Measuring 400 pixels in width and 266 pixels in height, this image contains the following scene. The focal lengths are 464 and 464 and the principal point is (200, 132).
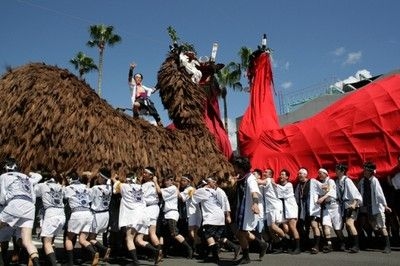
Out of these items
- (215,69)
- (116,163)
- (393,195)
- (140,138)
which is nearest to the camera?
(116,163)

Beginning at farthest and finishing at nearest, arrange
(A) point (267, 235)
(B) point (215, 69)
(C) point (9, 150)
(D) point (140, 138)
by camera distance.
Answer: (B) point (215, 69), (A) point (267, 235), (D) point (140, 138), (C) point (9, 150)

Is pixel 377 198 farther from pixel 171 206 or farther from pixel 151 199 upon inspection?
pixel 151 199

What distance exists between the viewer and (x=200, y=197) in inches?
313

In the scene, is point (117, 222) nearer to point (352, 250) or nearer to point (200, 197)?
point (200, 197)

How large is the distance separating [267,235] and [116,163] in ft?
11.9

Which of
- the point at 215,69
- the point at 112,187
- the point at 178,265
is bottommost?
the point at 178,265

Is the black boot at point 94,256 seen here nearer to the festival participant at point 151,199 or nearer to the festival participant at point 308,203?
the festival participant at point 151,199

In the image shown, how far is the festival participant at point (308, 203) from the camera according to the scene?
8607mm

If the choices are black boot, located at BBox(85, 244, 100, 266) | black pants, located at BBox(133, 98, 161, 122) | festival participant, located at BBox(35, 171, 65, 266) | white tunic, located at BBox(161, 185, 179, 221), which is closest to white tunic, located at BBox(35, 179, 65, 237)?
festival participant, located at BBox(35, 171, 65, 266)

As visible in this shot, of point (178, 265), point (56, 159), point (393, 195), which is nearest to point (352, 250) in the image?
point (393, 195)

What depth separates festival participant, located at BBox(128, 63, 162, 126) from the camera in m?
9.39

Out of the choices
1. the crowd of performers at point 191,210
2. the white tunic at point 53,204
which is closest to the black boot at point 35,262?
the crowd of performers at point 191,210

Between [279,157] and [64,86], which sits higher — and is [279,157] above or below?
→ below

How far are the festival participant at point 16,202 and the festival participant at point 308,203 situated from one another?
492cm
